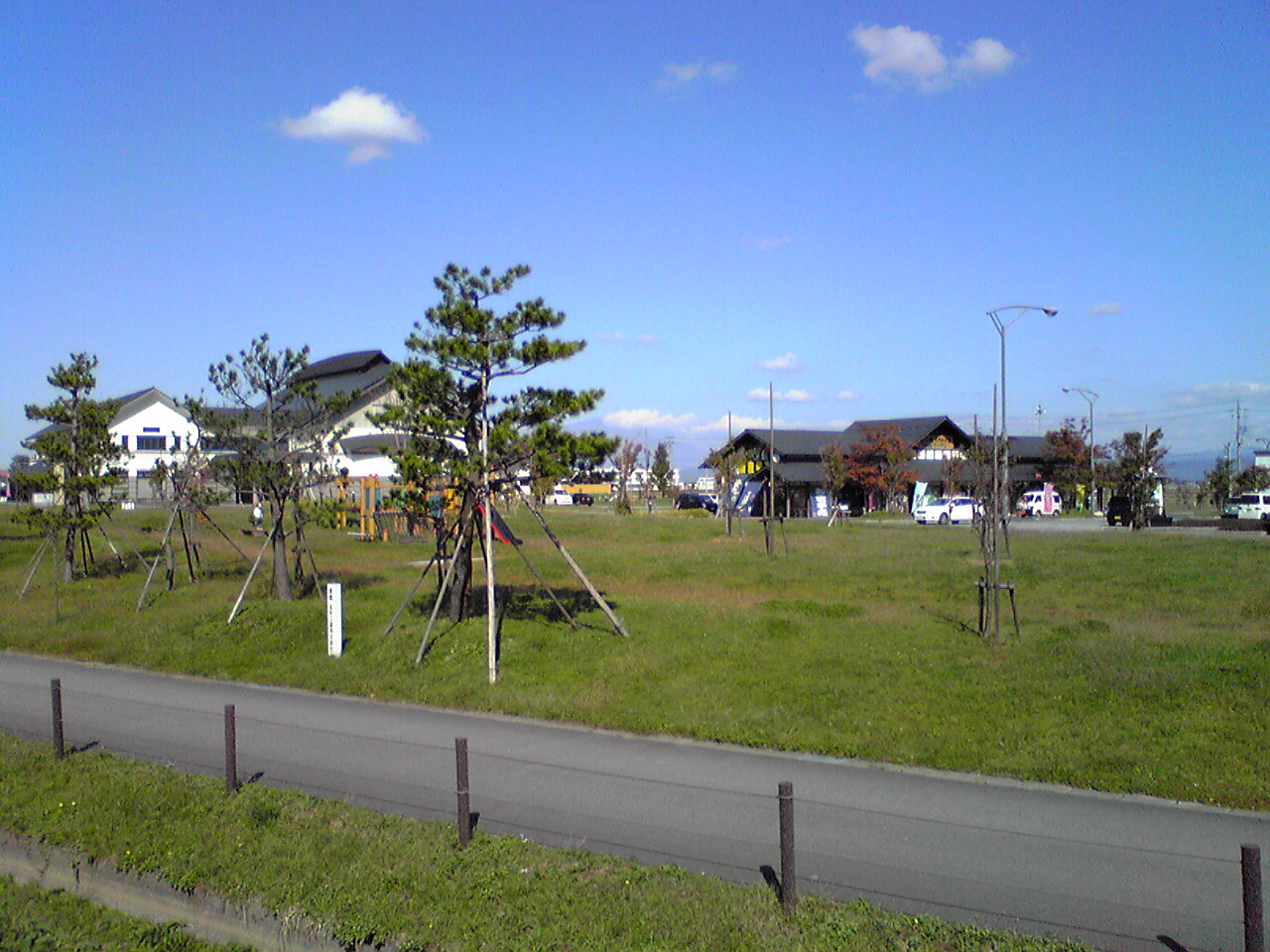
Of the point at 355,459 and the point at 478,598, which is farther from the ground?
the point at 355,459

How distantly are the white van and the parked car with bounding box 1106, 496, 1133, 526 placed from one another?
28.1 feet

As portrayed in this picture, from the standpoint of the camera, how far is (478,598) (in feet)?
56.5

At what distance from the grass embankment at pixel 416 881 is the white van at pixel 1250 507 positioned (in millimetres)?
55386

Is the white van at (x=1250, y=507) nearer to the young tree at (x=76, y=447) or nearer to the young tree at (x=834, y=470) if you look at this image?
the young tree at (x=834, y=470)

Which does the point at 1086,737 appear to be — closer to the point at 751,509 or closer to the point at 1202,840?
the point at 1202,840

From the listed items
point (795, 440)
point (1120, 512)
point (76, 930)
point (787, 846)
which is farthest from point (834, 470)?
point (76, 930)

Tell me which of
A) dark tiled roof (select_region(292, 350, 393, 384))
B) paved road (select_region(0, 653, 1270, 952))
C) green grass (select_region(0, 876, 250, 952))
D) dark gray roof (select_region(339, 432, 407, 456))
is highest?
dark tiled roof (select_region(292, 350, 393, 384))

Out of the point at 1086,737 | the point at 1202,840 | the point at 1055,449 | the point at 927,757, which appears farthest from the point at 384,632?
the point at 1055,449

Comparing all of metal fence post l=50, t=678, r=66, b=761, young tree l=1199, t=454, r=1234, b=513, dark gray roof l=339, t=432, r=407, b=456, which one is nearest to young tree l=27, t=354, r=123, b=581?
metal fence post l=50, t=678, r=66, b=761

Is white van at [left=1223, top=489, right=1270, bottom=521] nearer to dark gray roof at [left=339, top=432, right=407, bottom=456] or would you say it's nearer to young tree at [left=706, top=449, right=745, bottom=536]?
young tree at [left=706, top=449, right=745, bottom=536]

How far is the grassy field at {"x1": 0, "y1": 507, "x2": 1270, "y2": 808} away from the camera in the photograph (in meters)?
9.94

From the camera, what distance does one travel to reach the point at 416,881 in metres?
6.63

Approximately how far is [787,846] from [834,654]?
25.1 feet

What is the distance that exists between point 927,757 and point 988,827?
1.86 metres
